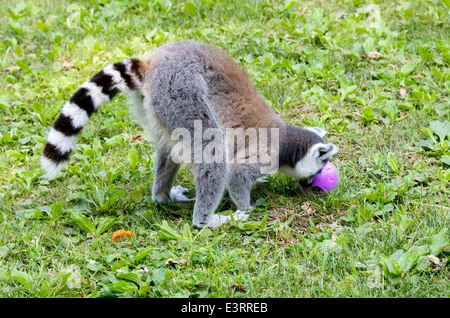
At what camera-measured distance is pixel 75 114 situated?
12.9 ft

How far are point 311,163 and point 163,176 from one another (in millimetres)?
1333

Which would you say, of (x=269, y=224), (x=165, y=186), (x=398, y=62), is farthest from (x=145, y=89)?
(x=398, y=62)

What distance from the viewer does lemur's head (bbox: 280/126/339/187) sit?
4.67 meters

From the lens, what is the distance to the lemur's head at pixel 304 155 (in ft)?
15.3

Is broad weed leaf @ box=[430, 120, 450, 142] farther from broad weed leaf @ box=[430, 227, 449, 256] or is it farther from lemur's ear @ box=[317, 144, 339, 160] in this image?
broad weed leaf @ box=[430, 227, 449, 256]

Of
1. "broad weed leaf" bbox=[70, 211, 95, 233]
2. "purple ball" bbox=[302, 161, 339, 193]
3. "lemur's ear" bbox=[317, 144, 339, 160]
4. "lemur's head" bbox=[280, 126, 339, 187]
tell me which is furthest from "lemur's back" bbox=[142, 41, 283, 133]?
"broad weed leaf" bbox=[70, 211, 95, 233]

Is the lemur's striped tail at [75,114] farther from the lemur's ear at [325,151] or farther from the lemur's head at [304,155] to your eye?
the lemur's ear at [325,151]

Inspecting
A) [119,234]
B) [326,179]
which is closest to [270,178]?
Result: [326,179]

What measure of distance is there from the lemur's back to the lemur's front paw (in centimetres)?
87

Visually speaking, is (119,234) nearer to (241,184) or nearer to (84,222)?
(84,222)

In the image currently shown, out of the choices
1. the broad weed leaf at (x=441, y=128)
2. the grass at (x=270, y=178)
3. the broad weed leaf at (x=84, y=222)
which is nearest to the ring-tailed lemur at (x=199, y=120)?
the grass at (x=270, y=178)

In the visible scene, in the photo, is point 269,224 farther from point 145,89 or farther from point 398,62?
point 398,62

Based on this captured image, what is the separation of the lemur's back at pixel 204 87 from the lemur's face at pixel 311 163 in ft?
1.41

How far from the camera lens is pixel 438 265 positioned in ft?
11.8
